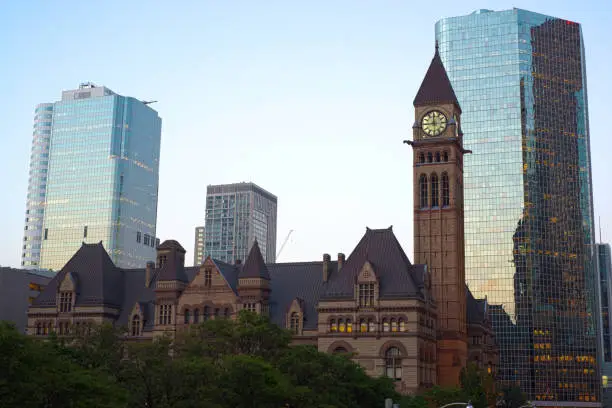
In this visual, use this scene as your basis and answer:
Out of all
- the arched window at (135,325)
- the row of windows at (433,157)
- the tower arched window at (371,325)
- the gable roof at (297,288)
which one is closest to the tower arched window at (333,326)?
the gable roof at (297,288)

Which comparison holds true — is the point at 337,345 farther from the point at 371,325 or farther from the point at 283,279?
the point at 283,279

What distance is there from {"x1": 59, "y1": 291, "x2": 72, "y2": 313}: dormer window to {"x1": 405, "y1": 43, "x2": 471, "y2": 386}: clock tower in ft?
160

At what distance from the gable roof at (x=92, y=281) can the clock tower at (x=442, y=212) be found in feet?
143

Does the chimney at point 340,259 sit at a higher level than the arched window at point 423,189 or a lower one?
lower

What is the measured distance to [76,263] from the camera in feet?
454

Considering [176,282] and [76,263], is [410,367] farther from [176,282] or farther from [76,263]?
[76,263]

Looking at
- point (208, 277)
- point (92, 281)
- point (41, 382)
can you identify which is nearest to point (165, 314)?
point (208, 277)

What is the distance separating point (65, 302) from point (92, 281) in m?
4.73

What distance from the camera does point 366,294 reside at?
117 meters

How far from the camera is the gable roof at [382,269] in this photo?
115938 mm

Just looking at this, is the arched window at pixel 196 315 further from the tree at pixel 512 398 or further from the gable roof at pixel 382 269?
the tree at pixel 512 398

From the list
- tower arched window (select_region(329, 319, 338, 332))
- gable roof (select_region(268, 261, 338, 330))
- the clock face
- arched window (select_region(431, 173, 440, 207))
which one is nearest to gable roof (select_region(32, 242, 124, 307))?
gable roof (select_region(268, 261, 338, 330))

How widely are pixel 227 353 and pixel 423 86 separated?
60705mm

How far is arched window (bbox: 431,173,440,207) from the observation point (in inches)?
5143
